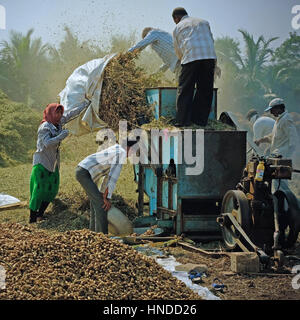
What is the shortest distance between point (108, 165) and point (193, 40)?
226 cm

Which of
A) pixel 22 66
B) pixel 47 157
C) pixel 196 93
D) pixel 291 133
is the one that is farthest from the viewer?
pixel 22 66

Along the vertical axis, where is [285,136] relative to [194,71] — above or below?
below

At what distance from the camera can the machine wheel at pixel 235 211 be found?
6.32 metres

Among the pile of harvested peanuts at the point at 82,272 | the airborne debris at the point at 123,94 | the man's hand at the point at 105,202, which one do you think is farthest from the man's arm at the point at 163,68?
the pile of harvested peanuts at the point at 82,272

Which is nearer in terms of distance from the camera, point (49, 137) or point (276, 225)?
point (276, 225)

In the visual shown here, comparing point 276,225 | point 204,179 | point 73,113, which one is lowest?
point 276,225

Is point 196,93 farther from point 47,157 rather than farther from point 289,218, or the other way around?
point 47,157

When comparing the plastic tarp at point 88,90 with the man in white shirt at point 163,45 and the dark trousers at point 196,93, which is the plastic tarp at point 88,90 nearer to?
the man in white shirt at point 163,45

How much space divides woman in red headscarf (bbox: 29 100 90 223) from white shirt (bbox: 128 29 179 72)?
56.9 inches

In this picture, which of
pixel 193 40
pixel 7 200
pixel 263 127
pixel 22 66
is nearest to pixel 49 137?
pixel 7 200

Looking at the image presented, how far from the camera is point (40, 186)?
9094 mm
